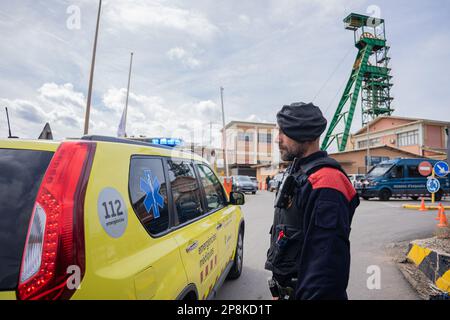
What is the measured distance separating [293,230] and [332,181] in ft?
1.33

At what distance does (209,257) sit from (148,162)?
115 centimetres

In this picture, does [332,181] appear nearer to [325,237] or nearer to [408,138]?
[325,237]

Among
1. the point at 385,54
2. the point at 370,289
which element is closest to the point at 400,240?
the point at 370,289

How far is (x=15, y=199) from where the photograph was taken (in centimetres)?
129

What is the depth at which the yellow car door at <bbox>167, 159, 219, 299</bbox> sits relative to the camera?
2049 millimetres

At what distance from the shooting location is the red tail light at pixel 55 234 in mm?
1117

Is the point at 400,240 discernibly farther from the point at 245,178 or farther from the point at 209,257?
the point at 245,178

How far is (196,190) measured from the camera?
9.12 feet

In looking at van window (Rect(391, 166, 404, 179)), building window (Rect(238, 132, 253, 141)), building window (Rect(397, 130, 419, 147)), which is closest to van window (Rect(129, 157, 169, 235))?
van window (Rect(391, 166, 404, 179))

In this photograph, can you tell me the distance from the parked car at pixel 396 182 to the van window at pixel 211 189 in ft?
48.4

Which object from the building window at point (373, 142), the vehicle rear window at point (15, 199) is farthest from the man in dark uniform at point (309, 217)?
the building window at point (373, 142)

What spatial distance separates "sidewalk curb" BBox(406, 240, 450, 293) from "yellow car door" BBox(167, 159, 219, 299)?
300cm

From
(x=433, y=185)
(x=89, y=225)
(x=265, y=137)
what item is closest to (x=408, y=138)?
(x=265, y=137)

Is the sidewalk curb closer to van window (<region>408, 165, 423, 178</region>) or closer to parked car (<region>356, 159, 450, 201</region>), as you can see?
parked car (<region>356, 159, 450, 201</region>)
